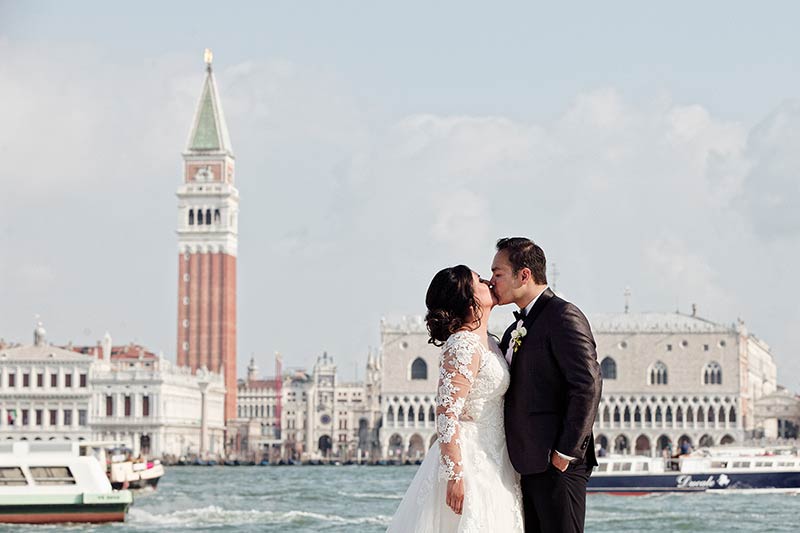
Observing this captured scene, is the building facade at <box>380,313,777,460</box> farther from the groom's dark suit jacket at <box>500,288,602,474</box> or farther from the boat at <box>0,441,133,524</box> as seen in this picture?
the groom's dark suit jacket at <box>500,288,602,474</box>

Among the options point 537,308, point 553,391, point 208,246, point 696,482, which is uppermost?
point 208,246

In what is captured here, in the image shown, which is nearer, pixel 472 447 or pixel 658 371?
pixel 472 447

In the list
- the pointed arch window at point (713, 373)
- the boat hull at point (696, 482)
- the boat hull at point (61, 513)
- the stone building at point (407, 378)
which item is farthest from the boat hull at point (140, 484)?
the pointed arch window at point (713, 373)

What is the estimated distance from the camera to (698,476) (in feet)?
132

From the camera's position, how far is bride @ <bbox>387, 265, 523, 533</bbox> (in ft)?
17.8

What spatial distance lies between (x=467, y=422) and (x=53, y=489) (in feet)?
77.5

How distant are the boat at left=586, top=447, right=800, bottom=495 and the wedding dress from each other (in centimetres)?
3443

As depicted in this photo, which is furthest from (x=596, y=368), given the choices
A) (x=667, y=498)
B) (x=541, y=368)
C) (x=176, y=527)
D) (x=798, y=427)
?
(x=798, y=427)

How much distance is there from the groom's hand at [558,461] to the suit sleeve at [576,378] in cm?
2

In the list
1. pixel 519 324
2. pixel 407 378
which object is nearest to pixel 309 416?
pixel 407 378

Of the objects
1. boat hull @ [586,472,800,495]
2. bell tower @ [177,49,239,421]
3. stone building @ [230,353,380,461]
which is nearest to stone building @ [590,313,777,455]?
stone building @ [230,353,380,461]

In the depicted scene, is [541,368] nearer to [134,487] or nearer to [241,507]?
[241,507]

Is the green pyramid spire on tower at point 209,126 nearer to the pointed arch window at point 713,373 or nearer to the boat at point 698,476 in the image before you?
the pointed arch window at point 713,373

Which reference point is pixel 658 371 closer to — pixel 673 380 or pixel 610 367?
pixel 673 380
